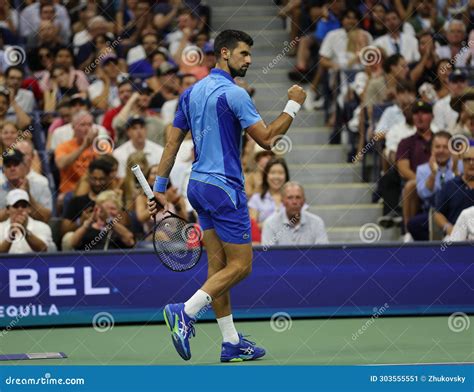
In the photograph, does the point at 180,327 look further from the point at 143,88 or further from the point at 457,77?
the point at 457,77

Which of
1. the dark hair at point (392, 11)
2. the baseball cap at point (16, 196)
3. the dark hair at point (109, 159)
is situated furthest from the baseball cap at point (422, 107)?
the baseball cap at point (16, 196)

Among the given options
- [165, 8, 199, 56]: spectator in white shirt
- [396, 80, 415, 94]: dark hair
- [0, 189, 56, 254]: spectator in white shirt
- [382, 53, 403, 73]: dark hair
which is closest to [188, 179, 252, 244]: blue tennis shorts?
[0, 189, 56, 254]: spectator in white shirt

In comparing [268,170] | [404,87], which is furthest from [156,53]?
[404,87]

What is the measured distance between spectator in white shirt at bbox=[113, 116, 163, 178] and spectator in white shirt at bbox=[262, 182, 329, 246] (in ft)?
5.75

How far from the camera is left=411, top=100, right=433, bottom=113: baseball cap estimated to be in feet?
40.2

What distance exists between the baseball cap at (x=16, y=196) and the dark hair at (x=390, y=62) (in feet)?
14.5

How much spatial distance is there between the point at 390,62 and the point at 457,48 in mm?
1373

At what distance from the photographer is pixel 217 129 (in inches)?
313

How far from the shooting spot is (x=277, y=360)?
327 inches

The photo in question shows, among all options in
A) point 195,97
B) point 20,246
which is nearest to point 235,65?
point 195,97

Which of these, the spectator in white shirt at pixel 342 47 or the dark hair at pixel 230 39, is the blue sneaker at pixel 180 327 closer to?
the dark hair at pixel 230 39

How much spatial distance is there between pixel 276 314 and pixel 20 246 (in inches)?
89.0

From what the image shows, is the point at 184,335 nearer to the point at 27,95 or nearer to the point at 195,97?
the point at 195,97

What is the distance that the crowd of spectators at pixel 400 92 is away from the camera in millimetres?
11555
